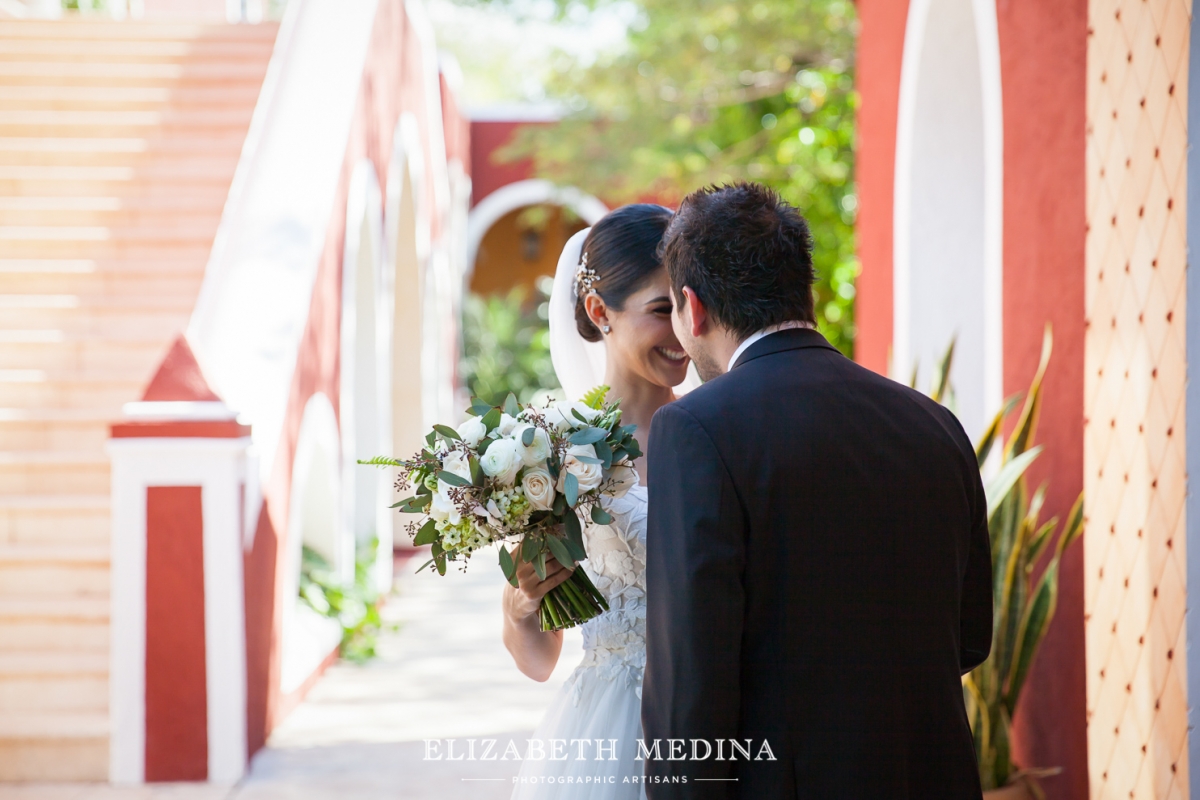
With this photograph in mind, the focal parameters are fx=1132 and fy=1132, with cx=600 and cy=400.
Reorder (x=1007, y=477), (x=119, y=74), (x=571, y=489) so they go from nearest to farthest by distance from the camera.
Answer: (x=571, y=489) → (x=1007, y=477) → (x=119, y=74)

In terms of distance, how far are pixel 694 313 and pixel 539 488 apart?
14.7 inches

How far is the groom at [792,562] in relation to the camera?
1.49m

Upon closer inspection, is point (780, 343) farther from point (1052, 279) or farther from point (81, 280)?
point (81, 280)

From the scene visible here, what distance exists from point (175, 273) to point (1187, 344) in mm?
5029

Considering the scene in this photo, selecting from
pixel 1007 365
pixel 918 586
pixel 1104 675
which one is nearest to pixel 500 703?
pixel 1007 365

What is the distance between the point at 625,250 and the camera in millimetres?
2221

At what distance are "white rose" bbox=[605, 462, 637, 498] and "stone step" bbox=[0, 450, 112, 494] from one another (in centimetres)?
384

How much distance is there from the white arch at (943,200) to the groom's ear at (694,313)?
3.96 meters

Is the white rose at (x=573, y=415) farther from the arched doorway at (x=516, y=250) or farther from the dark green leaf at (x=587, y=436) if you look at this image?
the arched doorway at (x=516, y=250)

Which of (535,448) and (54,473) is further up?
(535,448)

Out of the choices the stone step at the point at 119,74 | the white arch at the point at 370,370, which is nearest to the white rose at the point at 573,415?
the white arch at the point at 370,370

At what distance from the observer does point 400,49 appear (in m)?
8.73

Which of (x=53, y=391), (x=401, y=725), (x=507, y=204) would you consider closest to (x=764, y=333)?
(x=401, y=725)

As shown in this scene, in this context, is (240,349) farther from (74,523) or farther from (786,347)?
(786,347)
